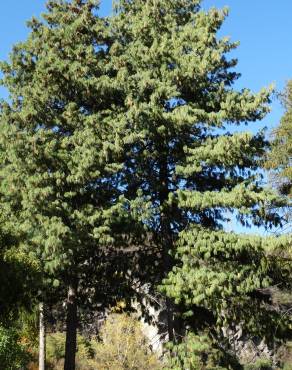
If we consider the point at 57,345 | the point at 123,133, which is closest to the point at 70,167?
the point at 123,133

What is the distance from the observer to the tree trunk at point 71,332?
1577 cm

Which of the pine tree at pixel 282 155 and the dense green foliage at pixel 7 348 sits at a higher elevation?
the pine tree at pixel 282 155

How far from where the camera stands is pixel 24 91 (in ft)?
53.8

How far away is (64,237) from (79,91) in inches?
216

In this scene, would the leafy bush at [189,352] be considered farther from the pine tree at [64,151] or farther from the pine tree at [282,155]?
the pine tree at [282,155]

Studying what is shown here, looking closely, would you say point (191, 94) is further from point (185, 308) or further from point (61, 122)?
point (185, 308)

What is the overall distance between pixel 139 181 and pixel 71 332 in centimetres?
561

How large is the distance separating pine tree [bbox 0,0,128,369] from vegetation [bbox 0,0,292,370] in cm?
5

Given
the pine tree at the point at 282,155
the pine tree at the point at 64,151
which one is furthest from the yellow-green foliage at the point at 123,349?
the pine tree at the point at 282,155

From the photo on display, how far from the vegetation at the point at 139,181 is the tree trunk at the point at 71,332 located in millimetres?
55

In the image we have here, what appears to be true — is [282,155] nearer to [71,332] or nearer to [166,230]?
[166,230]

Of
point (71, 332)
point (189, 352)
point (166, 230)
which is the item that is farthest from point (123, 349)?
point (189, 352)

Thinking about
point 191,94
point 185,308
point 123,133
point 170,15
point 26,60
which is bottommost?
point 185,308

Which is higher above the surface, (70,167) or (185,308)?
(70,167)
